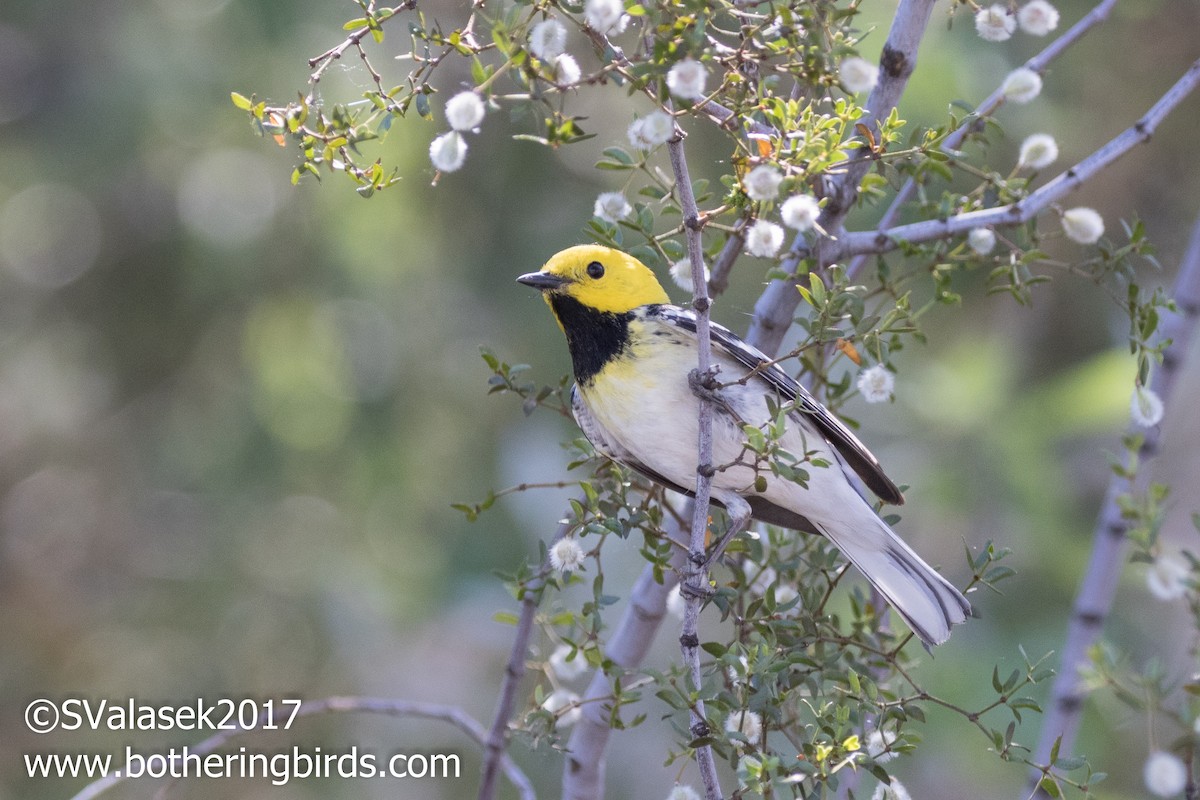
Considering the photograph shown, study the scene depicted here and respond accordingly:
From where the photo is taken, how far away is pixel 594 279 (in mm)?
2951

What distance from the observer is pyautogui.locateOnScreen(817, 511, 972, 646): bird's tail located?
2.67 metres

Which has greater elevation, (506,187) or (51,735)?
(506,187)

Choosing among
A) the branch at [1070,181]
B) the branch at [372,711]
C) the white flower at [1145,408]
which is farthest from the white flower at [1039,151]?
the branch at [372,711]

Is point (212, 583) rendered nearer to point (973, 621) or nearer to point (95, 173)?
point (95, 173)

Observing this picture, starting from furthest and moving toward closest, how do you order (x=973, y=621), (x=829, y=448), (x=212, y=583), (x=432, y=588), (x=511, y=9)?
(x=212, y=583) → (x=432, y=588) → (x=973, y=621) → (x=829, y=448) → (x=511, y=9)

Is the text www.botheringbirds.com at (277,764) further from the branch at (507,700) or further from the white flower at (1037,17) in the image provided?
the white flower at (1037,17)

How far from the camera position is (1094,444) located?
5848 mm

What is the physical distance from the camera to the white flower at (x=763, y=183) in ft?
5.94

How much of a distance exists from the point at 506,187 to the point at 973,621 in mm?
3362

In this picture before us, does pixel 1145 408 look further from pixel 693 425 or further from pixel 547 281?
pixel 547 281

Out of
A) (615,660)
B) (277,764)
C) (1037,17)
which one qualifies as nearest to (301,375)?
(277,764)

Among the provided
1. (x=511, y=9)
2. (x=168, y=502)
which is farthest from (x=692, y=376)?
(x=168, y=502)

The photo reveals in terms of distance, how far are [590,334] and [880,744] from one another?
127cm

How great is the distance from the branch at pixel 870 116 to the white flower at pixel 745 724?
2.65ft
